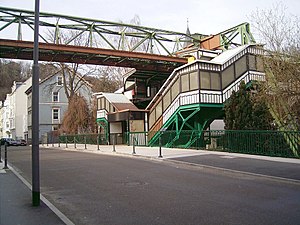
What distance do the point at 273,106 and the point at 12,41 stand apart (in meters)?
18.6

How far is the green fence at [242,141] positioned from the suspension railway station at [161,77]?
0.47 feet

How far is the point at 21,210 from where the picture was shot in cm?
716

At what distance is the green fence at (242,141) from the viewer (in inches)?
620

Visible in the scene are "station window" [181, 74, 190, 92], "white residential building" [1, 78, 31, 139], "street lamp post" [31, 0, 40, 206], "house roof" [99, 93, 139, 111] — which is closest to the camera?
"street lamp post" [31, 0, 40, 206]

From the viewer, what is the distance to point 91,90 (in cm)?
5516

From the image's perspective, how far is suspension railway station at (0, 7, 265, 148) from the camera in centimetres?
2350

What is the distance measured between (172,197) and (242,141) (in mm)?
11005

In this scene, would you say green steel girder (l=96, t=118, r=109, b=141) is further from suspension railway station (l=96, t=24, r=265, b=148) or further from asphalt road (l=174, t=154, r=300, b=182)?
asphalt road (l=174, t=154, r=300, b=182)

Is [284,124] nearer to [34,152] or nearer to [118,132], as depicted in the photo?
[34,152]

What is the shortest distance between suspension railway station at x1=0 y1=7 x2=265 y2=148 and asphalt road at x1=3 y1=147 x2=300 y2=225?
818 cm

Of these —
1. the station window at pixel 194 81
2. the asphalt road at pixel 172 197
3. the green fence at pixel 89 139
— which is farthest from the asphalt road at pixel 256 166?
the green fence at pixel 89 139

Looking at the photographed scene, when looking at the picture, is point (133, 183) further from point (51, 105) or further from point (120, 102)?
point (51, 105)

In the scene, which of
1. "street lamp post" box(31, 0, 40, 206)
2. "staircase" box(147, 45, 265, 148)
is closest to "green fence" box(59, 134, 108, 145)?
"staircase" box(147, 45, 265, 148)

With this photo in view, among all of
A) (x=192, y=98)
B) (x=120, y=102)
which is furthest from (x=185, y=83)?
(x=120, y=102)
